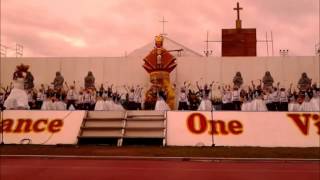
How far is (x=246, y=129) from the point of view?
15.7 metres

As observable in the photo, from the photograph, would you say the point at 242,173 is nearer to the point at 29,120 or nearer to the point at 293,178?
the point at 293,178

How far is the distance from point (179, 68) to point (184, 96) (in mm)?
3695

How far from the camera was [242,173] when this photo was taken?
9062 millimetres

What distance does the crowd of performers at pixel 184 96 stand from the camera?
80.3 feet

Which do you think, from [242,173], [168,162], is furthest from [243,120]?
[242,173]

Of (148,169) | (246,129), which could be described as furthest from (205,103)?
(148,169)

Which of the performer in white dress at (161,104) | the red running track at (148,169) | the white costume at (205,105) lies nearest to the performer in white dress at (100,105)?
the performer in white dress at (161,104)

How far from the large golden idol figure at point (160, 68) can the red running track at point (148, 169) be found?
664 inches

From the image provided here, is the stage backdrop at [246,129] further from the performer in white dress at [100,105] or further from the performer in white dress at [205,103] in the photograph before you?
the performer in white dress at [100,105]

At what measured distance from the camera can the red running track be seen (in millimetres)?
8406

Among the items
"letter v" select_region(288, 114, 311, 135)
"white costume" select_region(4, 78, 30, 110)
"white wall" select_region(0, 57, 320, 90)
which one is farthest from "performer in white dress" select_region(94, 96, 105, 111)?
"letter v" select_region(288, 114, 311, 135)

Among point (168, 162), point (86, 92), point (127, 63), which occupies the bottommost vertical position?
point (168, 162)

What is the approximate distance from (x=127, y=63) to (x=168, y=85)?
402 centimetres

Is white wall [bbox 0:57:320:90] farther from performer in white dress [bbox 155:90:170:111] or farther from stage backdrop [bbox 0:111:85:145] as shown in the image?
stage backdrop [bbox 0:111:85:145]
